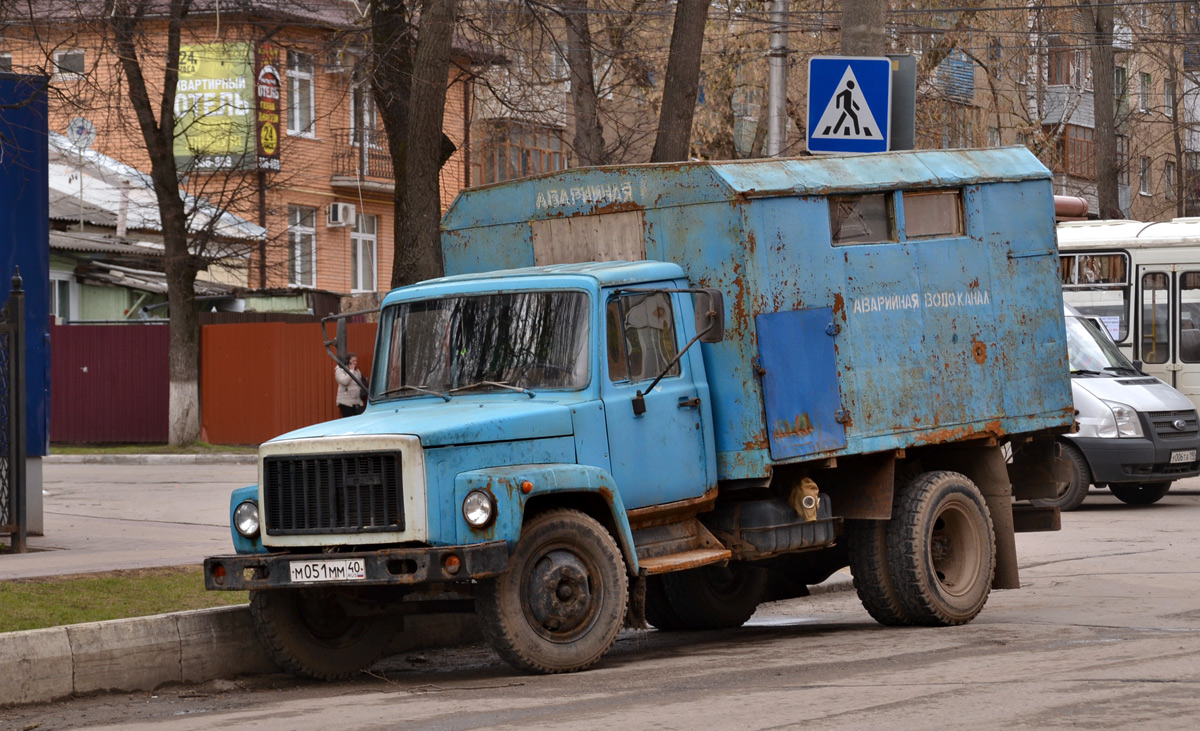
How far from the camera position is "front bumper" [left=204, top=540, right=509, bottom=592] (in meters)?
8.08

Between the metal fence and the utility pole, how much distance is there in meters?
10.8

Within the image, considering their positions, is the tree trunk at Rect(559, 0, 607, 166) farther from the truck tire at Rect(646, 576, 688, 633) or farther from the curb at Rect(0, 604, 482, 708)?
the curb at Rect(0, 604, 482, 708)

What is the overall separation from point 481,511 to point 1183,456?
491 inches

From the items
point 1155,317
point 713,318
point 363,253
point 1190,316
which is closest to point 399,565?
point 713,318

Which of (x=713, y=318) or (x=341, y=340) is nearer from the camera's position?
(x=713, y=318)

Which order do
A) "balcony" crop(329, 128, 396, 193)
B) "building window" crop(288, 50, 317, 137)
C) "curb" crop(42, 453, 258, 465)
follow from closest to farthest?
"curb" crop(42, 453, 258, 465) → "building window" crop(288, 50, 317, 137) → "balcony" crop(329, 128, 396, 193)

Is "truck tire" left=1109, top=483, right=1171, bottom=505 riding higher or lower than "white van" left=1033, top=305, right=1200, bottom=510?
lower

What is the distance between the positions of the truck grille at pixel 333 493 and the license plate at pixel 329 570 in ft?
0.62

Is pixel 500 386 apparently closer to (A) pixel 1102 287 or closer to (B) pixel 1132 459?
(B) pixel 1132 459

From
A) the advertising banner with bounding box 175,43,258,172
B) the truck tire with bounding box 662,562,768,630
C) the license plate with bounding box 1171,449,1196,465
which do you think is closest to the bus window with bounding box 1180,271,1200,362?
the license plate with bounding box 1171,449,1196,465

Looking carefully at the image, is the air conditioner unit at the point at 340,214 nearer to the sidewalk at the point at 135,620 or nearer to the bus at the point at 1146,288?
the sidewalk at the point at 135,620

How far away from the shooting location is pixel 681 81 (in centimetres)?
1653

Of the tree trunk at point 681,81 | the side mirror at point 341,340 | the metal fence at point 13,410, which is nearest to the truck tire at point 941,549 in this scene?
the side mirror at point 341,340

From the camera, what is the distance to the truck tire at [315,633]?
8.91m
